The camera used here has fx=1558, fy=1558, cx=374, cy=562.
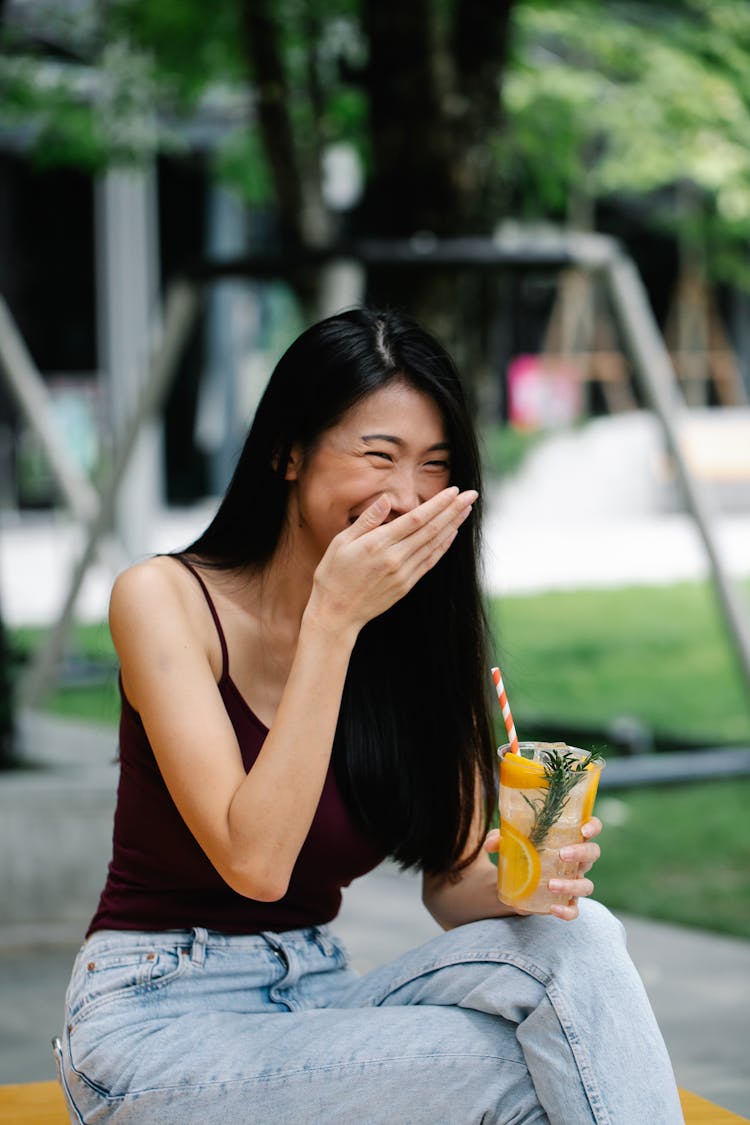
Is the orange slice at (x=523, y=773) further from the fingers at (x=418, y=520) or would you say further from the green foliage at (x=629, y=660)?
the green foliage at (x=629, y=660)

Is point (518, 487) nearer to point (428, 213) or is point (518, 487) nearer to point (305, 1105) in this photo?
point (428, 213)

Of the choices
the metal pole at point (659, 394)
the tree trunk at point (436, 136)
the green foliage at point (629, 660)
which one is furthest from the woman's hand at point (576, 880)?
the tree trunk at point (436, 136)

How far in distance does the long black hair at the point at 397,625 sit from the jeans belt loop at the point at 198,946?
30 centimetres

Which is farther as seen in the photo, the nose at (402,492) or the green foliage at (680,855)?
the green foliage at (680,855)

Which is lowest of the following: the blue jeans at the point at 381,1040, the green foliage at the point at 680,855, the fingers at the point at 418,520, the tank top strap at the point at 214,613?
the green foliage at the point at 680,855

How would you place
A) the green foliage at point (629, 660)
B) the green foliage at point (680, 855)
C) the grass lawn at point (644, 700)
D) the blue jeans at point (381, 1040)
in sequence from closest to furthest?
the blue jeans at point (381, 1040) → the green foliage at point (680, 855) → the grass lawn at point (644, 700) → the green foliage at point (629, 660)

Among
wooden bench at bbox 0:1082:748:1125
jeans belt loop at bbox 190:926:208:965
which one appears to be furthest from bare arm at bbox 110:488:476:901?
wooden bench at bbox 0:1082:748:1125

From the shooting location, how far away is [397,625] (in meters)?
2.48

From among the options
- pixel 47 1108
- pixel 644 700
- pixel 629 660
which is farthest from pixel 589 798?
pixel 629 660

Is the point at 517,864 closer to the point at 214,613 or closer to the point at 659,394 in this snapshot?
the point at 214,613

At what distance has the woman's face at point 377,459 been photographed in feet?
7.24

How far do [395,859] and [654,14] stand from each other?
240 inches

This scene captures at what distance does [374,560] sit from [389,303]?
2.10 ft

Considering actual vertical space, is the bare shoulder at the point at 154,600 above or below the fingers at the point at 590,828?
above
